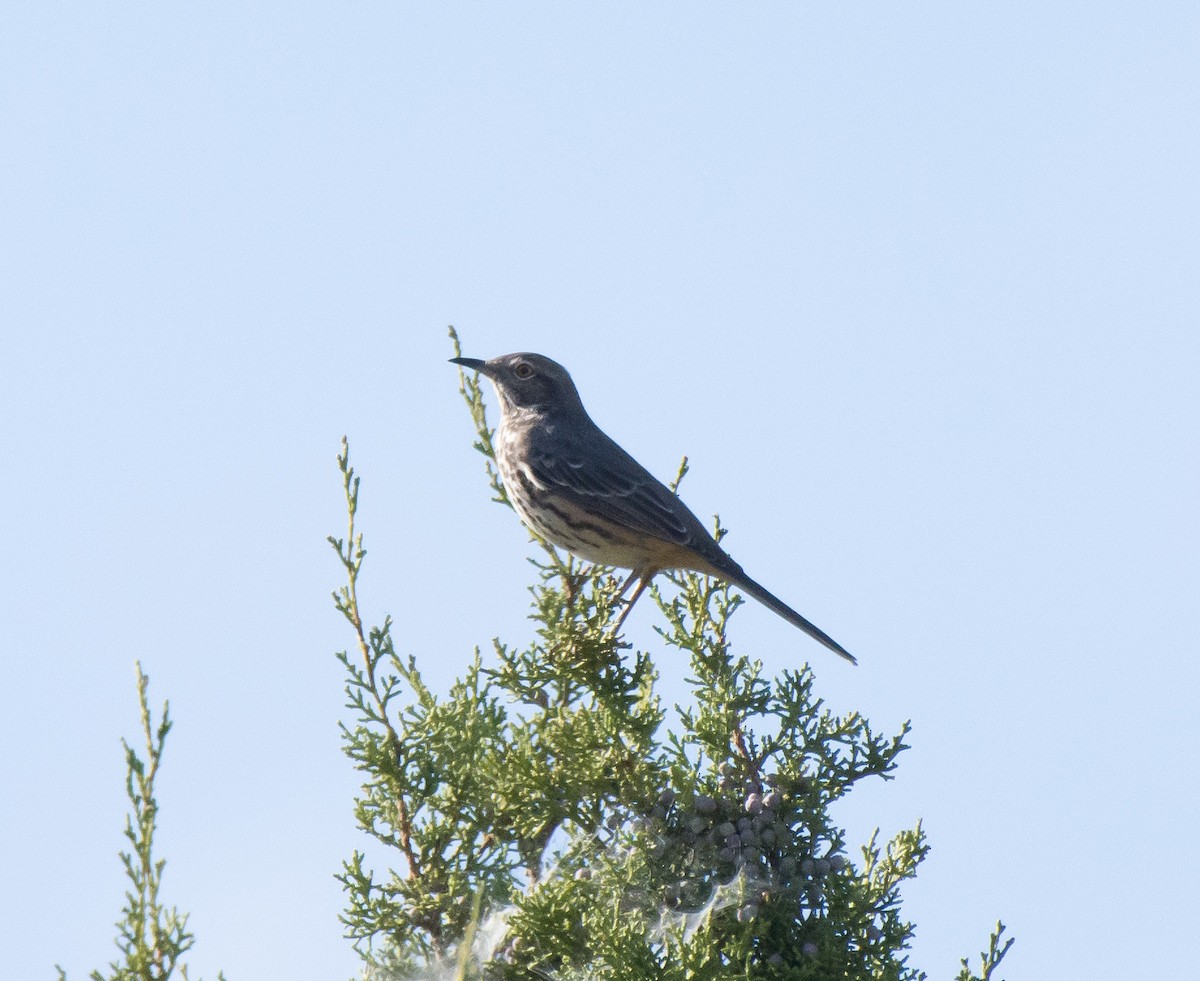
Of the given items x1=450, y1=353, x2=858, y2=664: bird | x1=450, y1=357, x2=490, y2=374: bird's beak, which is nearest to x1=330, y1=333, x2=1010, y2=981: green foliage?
x1=450, y1=353, x2=858, y2=664: bird

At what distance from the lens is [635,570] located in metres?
9.20

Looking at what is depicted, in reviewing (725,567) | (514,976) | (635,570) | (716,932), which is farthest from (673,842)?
(635,570)

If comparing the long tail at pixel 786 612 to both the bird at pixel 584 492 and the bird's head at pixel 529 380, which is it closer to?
the bird at pixel 584 492

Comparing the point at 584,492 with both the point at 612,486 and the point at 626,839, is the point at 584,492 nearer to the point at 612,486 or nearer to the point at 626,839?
the point at 612,486

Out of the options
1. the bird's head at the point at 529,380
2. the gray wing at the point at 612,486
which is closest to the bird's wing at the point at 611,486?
the gray wing at the point at 612,486

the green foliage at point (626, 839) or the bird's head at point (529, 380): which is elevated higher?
the bird's head at point (529, 380)

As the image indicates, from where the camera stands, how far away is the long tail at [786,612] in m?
8.93

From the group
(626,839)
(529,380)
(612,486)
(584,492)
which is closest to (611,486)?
(612,486)

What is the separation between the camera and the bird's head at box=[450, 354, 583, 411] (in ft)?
35.7

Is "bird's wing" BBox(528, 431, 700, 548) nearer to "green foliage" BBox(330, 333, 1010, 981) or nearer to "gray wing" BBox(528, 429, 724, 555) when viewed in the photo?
"gray wing" BBox(528, 429, 724, 555)

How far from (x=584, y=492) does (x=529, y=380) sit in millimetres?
1720

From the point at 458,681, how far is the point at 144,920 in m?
2.36

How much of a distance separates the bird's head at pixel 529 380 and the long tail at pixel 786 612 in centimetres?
260

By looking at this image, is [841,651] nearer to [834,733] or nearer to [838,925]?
[834,733]
